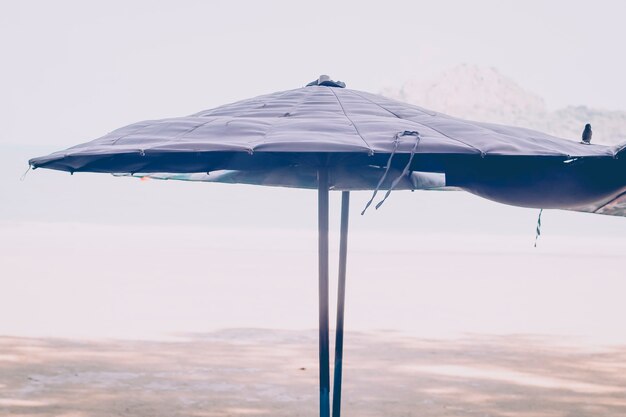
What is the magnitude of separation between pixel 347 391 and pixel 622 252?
2205 centimetres

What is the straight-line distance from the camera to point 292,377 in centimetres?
759

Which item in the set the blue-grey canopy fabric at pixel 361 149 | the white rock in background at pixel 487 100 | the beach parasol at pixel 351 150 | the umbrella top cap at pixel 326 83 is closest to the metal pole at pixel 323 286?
the beach parasol at pixel 351 150

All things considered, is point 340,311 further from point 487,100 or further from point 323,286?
point 487,100

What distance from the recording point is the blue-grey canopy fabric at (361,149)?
3266mm

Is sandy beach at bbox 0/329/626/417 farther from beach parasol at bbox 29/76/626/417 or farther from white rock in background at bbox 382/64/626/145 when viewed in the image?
white rock in background at bbox 382/64/626/145

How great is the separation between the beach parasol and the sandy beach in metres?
2.57

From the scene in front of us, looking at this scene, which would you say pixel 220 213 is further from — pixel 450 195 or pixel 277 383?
pixel 277 383

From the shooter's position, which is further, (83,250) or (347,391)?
(83,250)

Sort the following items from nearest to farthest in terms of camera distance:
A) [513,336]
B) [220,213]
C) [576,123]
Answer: [513,336] < [220,213] < [576,123]

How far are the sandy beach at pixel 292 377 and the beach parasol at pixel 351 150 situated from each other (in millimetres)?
2570

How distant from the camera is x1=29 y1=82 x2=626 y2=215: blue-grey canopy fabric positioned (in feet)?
10.7

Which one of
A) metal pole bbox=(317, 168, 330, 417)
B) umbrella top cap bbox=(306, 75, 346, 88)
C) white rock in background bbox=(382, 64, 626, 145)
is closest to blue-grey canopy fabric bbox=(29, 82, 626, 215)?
metal pole bbox=(317, 168, 330, 417)

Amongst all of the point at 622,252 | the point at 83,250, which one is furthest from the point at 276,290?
the point at 622,252

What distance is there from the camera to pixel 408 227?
131 feet
